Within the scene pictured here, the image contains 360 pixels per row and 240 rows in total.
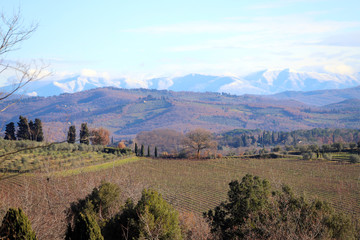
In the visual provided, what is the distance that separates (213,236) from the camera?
640 inches

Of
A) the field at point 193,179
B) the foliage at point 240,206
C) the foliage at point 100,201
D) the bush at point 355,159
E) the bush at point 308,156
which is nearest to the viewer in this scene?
the foliage at point 240,206

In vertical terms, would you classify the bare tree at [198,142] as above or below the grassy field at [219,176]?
above

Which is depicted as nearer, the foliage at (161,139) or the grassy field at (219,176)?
the grassy field at (219,176)

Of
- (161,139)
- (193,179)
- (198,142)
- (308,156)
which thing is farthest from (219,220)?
(161,139)

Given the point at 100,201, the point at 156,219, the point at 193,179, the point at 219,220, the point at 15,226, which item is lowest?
the point at 193,179

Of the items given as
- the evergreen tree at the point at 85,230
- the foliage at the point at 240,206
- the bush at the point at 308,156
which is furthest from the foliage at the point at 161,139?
the evergreen tree at the point at 85,230

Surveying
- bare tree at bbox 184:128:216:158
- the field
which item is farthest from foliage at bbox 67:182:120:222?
bare tree at bbox 184:128:216:158

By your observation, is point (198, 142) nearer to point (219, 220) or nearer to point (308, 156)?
point (308, 156)

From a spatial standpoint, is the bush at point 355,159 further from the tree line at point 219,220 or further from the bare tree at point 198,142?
the tree line at point 219,220

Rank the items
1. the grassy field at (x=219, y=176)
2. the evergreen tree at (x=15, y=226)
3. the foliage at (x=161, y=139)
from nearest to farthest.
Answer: the evergreen tree at (x=15, y=226) → the grassy field at (x=219, y=176) → the foliage at (x=161, y=139)

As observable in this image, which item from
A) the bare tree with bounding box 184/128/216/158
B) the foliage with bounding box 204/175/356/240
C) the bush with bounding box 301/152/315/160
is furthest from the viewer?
the bare tree with bounding box 184/128/216/158

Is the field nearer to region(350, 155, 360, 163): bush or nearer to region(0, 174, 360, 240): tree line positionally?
region(350, 155, 360, 163): bush

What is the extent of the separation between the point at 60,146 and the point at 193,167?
19.8 metres

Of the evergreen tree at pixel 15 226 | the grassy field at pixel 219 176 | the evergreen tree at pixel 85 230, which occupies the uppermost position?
the evergreen tree at pixel 15 226
